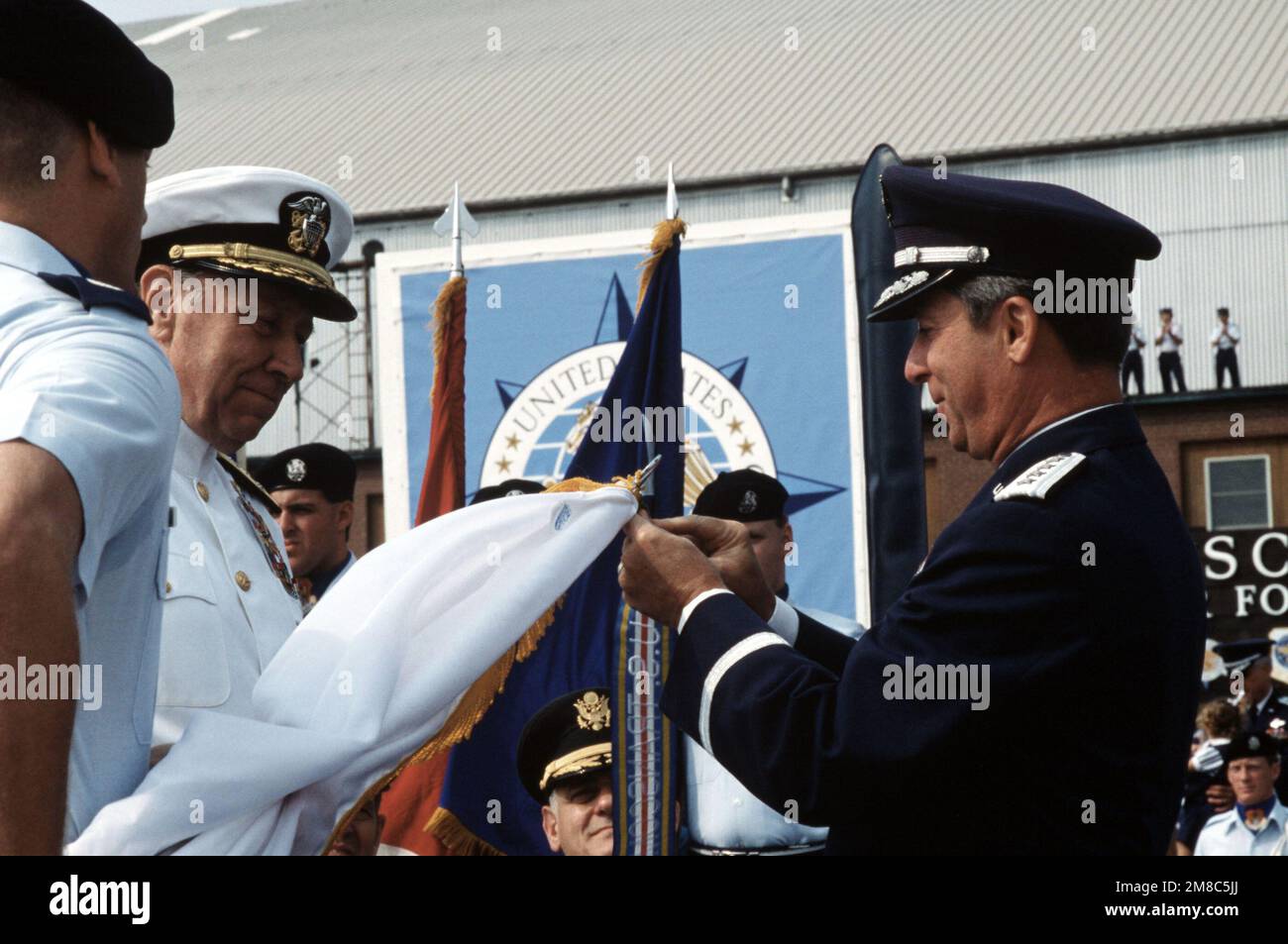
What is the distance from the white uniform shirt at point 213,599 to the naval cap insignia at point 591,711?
1279 millimetres

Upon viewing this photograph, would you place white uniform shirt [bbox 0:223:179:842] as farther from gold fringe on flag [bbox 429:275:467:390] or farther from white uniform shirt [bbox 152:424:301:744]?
gold fringe on flag [bbox 429:275:467:390]

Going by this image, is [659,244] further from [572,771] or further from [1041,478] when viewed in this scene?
[1041,478]

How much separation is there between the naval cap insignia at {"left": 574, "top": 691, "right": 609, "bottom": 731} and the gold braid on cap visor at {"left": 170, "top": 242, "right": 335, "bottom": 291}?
1.65 m

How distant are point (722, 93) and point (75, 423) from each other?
2896 centimetres

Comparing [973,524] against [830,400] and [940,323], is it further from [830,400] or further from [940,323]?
[830,400]

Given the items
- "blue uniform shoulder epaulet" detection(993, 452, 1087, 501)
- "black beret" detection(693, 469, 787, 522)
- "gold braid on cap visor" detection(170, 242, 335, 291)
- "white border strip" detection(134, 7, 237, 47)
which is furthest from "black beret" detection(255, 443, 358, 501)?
"white border strip" detection(134, 7, 237, 47)

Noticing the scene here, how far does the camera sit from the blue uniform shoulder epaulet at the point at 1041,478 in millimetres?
2447

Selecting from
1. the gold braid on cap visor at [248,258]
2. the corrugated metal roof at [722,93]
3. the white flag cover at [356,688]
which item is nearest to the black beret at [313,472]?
the gold braid on cap visor at [248,258]

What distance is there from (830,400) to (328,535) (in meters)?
2.16

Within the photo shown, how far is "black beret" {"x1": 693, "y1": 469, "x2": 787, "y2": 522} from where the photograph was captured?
5.93 metres

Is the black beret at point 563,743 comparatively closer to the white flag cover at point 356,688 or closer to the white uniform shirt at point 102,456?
the white flag cover at point 356,688

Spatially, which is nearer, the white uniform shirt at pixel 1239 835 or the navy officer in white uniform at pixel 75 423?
the navy officer in white uniform at pixel 75 423

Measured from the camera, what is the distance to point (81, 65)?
1.91 meters

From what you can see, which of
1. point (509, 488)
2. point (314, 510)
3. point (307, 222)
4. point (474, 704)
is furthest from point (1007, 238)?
point (314, 510)
